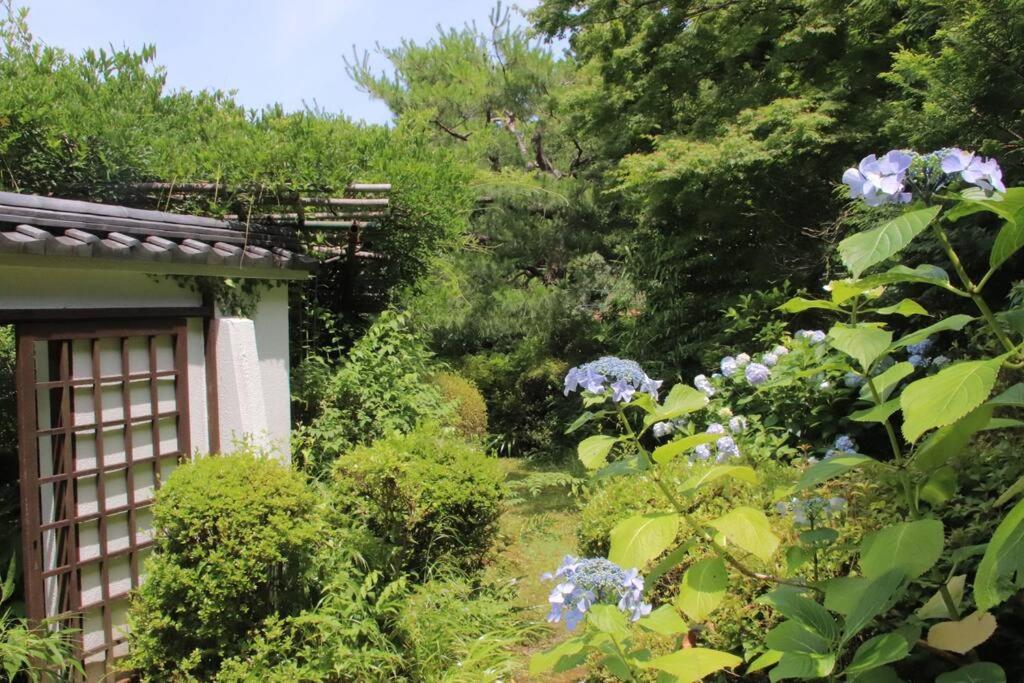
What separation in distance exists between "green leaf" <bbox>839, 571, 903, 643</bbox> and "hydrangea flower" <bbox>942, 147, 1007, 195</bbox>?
78 centimetres

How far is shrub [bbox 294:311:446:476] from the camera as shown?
219 inches

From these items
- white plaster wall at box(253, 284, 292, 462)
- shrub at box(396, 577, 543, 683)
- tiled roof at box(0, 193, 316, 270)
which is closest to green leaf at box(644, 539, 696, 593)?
shrub at box(396, 577, 543, 683)

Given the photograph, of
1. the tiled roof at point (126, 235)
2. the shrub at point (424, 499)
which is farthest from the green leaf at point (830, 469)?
the tiled roof at point (126, 235)

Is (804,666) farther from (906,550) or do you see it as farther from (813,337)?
(813,337)

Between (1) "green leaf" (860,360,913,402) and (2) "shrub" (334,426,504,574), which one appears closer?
(1) "green leaf" (860,360,913,402)

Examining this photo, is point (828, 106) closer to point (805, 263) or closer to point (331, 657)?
point (805, 263)

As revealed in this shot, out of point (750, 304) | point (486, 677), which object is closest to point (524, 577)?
point (486, 677)

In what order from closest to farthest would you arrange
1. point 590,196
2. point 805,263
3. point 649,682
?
point 649,682 → point 805,263 → point 590,196

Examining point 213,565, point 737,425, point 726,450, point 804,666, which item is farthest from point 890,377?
point 213,565

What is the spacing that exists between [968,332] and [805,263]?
8.35 ft

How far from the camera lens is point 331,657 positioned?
324cm

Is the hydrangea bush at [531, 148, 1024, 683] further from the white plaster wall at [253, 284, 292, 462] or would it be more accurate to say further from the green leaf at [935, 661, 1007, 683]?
the white plaster wall at [253, 284, 292, 462]

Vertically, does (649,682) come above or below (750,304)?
below

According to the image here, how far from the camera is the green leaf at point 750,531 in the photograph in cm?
171
